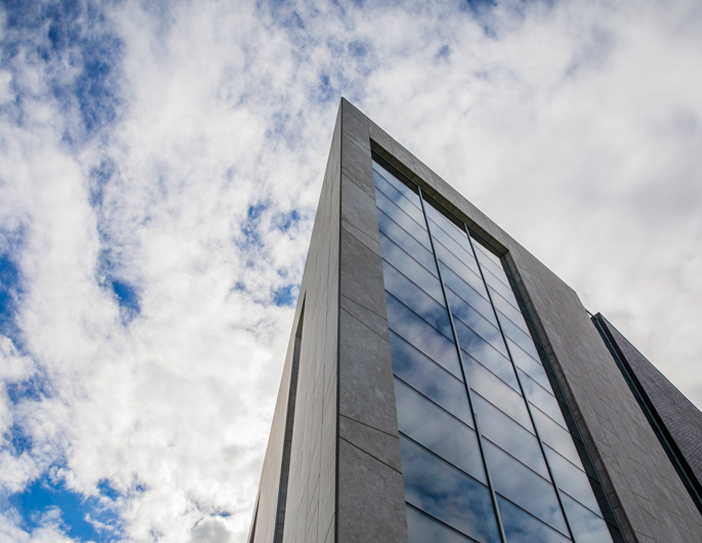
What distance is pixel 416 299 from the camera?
1047 centimetres

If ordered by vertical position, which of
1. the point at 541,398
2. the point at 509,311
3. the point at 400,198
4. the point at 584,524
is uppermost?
the point at 400,198

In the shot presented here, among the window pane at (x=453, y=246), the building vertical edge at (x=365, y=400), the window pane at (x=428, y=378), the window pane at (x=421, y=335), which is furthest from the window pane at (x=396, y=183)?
the window pane at (x=428, y=378)

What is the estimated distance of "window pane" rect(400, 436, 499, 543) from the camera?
6676mm

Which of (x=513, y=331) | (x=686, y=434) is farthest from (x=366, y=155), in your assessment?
(x=686, y=434)

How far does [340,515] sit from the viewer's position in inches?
209

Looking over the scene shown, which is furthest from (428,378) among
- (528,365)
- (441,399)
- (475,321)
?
(528,365)

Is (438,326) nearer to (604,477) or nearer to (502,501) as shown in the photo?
(502,501)

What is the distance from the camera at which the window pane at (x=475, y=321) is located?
11738 mm

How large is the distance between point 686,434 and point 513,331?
20.2 meters

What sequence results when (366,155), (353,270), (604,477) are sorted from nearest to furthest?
1. (353,270)
2. (604,477)
3. (366,155)

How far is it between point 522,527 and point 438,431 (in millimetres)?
2274

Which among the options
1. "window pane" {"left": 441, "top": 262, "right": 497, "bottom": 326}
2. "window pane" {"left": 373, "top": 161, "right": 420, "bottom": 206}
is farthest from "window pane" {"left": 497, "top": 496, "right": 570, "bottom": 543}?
"window pane" {"left": 373, "top": 161, "right": 420, "bottom": 206}

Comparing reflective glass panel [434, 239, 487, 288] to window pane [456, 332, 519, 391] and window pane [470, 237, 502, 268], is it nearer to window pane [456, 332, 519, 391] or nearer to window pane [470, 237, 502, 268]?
window pane [470, 237, 502, 268]

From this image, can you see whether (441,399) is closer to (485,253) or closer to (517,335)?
(517,335)
